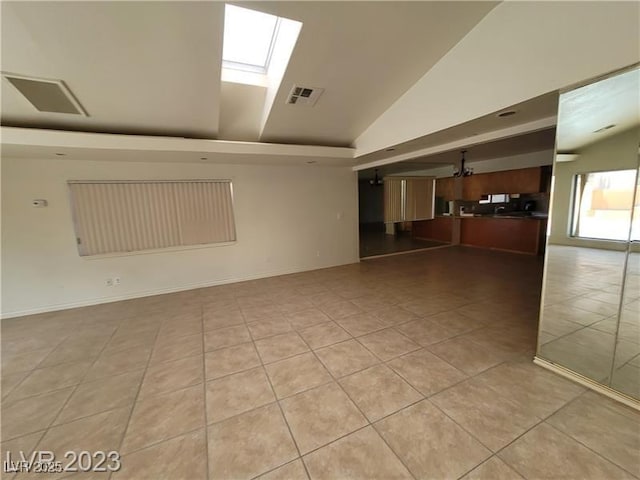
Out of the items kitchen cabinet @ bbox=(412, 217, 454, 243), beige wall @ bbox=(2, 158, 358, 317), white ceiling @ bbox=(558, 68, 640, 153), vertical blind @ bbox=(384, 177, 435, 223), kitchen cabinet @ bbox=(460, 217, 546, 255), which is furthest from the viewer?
kitchen cabinet @ bbox=(412, 217, 454, 243)

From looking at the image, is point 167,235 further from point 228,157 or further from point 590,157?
point 590,157

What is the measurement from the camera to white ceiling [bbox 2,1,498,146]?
1917mm

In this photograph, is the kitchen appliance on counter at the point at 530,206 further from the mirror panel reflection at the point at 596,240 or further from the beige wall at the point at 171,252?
the mirror panel reflection at the point at 596,240

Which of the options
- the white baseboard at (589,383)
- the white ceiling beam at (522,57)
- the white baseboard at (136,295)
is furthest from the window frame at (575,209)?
the white baseboard at (136,295)

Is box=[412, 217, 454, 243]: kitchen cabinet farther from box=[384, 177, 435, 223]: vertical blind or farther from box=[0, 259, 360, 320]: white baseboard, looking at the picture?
box=[0, 259, 360, 320]: white baseboard

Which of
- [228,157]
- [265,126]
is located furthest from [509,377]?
[228,157]

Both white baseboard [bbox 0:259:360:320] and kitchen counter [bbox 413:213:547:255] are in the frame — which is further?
kitchen counter [bbox 413:213:547:255]

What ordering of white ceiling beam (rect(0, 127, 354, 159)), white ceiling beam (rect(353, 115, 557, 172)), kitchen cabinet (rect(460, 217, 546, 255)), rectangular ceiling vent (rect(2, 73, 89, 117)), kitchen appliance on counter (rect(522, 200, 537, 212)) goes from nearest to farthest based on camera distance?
1. rectangular ceiling vent (rect(2, 73, 89, 117))
2. white ceiling beam (rect(353, 115, 557, 172))
3. white ceiling beam (rect(0, 127, 354, 159))
4. kitchen cabinet (rect(460, 217, 546, 255))
5. kitchen appliance on counter (rect(522, 200, 537, 212))

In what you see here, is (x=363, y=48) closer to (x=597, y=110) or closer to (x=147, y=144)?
(x=597, y=110)

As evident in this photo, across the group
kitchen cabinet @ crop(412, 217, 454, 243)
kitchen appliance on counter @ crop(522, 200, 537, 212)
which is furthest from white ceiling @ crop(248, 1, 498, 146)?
kitchen appliance on counter @ crop(522, 200, 537, 212)

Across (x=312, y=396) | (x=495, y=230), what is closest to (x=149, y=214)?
(x=312, y=396)

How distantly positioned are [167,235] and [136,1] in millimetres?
3538

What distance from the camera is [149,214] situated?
14.4 ft

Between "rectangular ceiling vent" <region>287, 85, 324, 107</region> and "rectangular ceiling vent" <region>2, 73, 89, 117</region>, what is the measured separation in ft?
7.50
